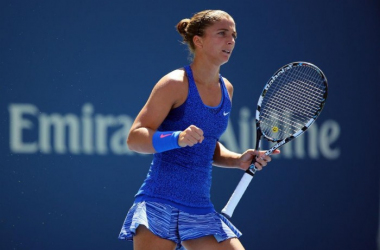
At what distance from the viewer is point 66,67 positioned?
14.6ft

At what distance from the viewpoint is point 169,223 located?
Answer: 8.55 feet

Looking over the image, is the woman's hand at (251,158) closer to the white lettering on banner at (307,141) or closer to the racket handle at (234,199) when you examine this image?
the racket handle at (234,199)

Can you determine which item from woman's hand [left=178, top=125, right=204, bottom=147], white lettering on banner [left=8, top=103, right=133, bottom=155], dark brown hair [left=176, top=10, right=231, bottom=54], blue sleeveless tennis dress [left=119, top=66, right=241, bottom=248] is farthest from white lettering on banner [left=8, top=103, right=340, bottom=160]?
woman's hand [left=178, top=125, right=204, bottom=147]

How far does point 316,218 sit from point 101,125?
77.2 inches

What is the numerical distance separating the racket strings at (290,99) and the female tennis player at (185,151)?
460 mm

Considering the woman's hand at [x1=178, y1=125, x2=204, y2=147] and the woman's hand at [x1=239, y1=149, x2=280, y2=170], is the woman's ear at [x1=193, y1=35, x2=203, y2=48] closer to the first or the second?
the woman's hand at [x1=239, y1=149, x2=280, y2=170]

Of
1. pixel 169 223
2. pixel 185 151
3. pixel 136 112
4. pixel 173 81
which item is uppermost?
pixel 173 81

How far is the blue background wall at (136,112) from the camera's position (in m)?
4.34

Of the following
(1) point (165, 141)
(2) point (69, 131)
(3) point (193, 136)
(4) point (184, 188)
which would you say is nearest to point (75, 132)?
(2) point (69, 131)

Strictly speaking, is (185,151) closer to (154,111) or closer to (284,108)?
(154,111)

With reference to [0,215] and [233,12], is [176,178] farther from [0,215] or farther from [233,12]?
[233,12]

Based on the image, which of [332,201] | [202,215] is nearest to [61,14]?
[202,215]

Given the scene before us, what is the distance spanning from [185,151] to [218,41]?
486 mm

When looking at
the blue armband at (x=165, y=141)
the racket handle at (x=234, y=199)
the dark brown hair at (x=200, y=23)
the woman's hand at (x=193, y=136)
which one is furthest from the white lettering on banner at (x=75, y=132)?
the woman's hand at (x=193, y=136)
